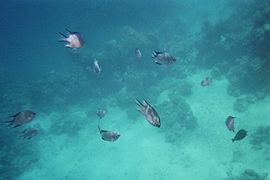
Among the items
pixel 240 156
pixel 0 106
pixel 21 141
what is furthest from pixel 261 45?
pixel 0 106

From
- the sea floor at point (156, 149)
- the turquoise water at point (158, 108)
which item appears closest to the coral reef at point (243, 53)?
the turquoise water at point (158, 108)

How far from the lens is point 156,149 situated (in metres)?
16.6

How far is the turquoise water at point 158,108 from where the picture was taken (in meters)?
14.8

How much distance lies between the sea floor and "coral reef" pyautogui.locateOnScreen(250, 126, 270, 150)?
1.03ft

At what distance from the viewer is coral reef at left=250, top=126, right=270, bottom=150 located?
44.9 feet

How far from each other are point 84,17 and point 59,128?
24.2 m

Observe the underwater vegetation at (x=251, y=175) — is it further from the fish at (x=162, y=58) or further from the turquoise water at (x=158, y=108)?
the fish at (x=162, y=58)

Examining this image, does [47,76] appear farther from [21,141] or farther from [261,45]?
[261,45]

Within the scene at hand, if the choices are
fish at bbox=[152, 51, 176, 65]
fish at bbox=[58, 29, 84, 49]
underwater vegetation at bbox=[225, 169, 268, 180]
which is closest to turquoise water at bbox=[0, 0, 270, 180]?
underwater vegetation at bbox=[225, 169, 268, 180]

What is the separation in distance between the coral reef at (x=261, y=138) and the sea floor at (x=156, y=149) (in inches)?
12.4

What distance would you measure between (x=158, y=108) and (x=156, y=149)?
367 centimetres

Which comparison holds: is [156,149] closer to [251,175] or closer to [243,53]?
[251,175]

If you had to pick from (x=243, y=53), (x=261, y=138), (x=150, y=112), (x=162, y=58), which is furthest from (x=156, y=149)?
(x=150, y=112)

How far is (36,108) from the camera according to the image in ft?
88.4
